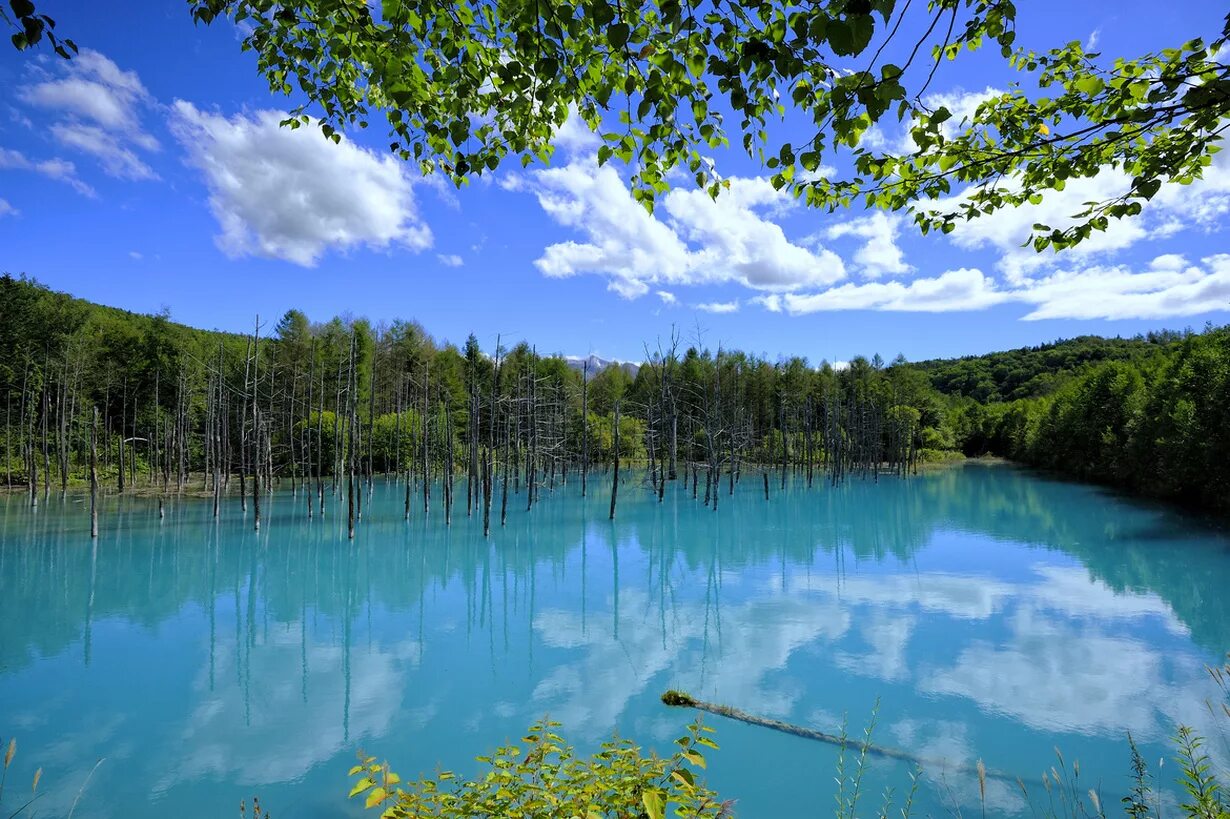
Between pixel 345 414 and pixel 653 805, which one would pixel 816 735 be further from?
pixel 345 414

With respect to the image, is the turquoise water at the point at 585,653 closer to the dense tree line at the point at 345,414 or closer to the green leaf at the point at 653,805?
the green leaf at the point at 653,805

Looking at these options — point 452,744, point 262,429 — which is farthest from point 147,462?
point 452,744

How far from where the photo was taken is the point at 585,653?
10.4 metres

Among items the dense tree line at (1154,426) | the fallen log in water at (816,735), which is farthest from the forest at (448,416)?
the fallen log in water at (816,735)

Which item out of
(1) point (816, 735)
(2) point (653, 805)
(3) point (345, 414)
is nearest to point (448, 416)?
(3) point (345, 414)

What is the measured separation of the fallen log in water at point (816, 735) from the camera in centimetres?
660

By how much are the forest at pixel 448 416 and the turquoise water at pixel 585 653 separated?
5766 mm

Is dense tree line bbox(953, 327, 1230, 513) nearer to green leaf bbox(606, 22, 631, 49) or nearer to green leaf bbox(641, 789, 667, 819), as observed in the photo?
green leaf bbox(641, 789, 667, 819)

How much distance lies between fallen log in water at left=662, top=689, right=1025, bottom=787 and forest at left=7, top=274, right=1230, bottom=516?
1384cm

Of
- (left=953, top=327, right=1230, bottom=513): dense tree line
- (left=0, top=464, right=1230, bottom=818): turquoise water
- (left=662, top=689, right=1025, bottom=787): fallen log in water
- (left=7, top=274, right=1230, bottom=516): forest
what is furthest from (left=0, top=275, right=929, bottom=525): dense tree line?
(left=662, top=689, right=1025, bottom=787): fallen log in water

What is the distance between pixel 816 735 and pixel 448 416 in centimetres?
2357

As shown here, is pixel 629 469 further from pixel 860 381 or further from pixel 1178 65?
pixel 1178 65

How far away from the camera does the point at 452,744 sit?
730cm

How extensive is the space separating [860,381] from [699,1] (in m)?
64.6
